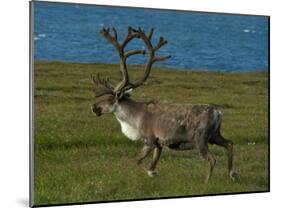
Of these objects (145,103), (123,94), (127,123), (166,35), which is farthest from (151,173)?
(166,35)

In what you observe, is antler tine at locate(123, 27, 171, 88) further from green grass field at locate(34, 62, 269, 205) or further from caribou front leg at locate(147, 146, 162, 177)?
caribou front leg at locate(147, 146, 162, 177)

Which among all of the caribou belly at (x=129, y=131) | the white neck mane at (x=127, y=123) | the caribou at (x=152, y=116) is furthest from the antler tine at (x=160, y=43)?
the caribou belly at (x=129, y=131)

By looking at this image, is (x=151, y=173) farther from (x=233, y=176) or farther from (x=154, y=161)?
(x=233, y=176)

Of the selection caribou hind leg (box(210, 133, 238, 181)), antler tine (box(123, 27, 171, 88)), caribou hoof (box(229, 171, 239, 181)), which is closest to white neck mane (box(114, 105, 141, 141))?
antler tine (box(123, 27, 171, 88))

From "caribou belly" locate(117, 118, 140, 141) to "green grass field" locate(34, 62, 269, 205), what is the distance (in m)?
0.03

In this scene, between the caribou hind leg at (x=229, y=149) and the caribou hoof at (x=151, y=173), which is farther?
the caribou hind leg at (x=229, y=149)

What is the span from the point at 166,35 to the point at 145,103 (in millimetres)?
560

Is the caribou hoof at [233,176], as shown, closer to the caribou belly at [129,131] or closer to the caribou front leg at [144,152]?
the caribou front leg at [144,152]

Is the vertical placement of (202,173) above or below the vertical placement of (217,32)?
below

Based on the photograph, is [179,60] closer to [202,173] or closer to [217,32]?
[217,32]

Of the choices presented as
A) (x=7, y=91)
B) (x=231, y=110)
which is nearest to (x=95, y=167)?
(x=7, y=91)

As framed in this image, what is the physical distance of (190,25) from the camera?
5781 mm

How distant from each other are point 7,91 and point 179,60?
4.58 ft

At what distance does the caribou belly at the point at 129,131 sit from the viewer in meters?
5.58
